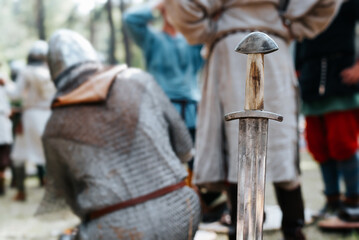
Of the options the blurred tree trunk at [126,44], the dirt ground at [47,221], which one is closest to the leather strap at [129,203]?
the dirt ground at [47,221]

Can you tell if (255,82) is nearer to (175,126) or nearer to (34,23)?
(175,126)

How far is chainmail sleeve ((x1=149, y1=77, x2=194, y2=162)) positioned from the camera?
1934 mm

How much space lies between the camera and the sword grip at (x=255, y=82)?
92 centimetres

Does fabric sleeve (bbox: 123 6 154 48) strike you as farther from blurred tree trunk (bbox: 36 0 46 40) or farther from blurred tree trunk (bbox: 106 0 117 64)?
blurred tree trunk (bbox: 36 0 46 40)

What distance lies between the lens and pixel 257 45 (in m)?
0.92

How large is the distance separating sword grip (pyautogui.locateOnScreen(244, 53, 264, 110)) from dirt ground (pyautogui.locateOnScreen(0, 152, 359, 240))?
1470mm

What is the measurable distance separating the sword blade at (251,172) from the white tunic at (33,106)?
458cm

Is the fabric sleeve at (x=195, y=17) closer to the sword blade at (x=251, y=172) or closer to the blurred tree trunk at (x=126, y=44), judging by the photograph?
the sword blade at (x=251, y=172)

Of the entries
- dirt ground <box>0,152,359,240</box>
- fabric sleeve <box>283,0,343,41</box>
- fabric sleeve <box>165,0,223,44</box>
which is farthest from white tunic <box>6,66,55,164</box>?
fabric sleeve <box>283,0,343,41</box>

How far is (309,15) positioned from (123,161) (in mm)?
1241

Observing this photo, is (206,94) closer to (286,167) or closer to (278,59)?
(278,59)

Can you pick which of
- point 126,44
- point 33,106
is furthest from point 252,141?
point 126,44

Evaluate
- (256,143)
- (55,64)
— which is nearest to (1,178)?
(55,64)

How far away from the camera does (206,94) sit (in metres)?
2.29
